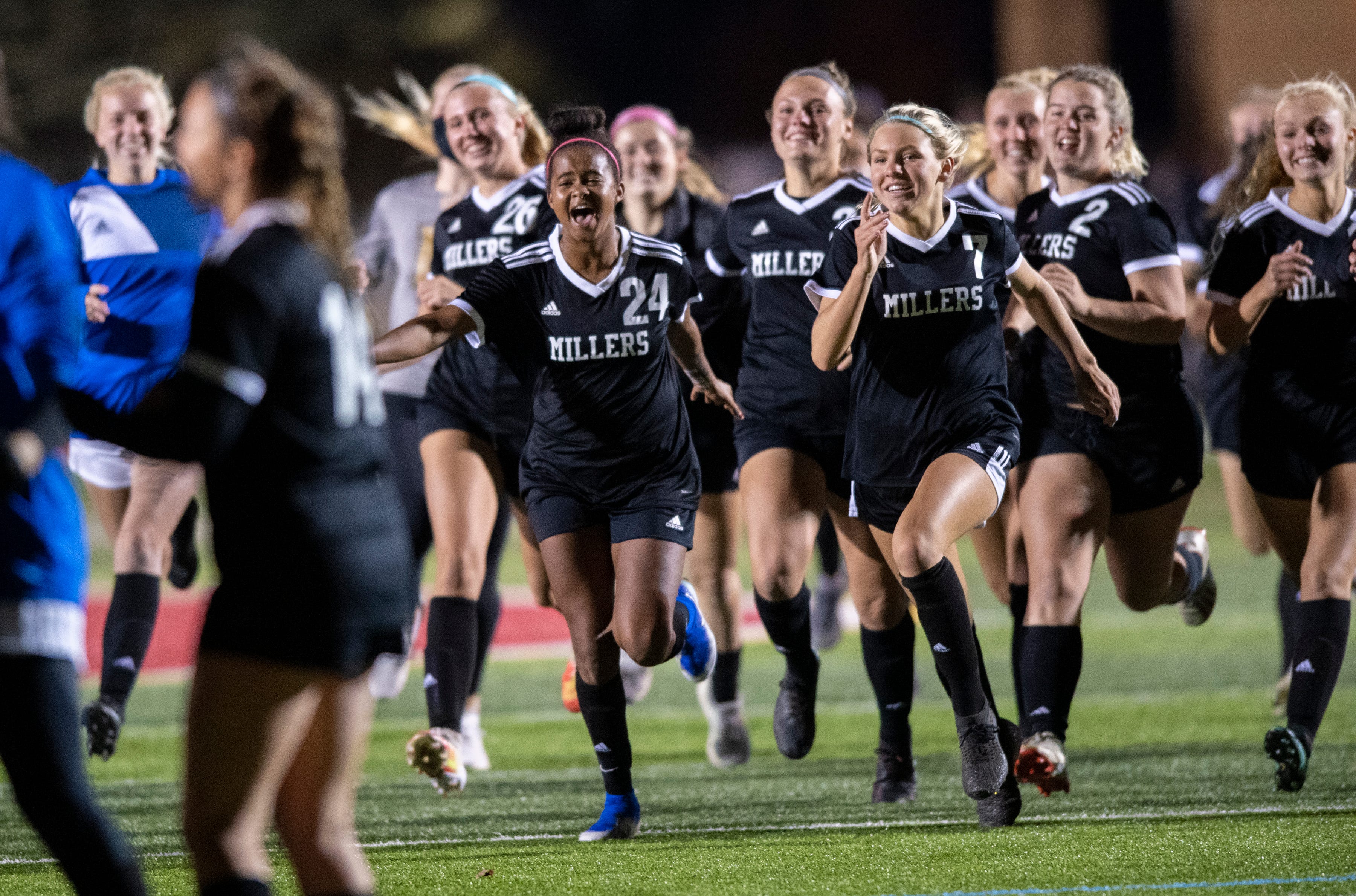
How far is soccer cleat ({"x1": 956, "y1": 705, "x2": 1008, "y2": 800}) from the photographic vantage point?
17.5ft

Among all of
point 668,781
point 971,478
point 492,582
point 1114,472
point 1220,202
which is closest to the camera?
point 971,478

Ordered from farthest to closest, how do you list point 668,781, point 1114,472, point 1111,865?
point 668,781
point 1114,472
point 1111,865

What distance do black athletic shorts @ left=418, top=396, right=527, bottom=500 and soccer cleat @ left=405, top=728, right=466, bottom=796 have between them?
1010mm

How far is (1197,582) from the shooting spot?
722 cm

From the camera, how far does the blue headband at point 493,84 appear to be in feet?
22.9

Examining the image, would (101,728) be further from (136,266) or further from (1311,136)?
(1311,136)

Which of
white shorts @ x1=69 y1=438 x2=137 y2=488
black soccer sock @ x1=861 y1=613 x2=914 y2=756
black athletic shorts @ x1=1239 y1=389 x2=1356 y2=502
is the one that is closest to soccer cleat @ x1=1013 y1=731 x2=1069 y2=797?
black soccer sock @ x1=861 y1=613 x2=914 y2=756

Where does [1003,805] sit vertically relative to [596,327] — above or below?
below

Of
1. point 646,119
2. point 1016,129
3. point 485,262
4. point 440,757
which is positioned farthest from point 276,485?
point 646,119

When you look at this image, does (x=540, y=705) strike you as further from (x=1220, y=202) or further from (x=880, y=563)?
(x=1220, y=202)

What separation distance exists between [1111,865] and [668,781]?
90.2 inches

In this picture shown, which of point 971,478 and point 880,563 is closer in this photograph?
point 971,478

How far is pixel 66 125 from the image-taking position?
84.3 feet

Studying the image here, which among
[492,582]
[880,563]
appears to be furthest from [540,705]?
[880,563]
